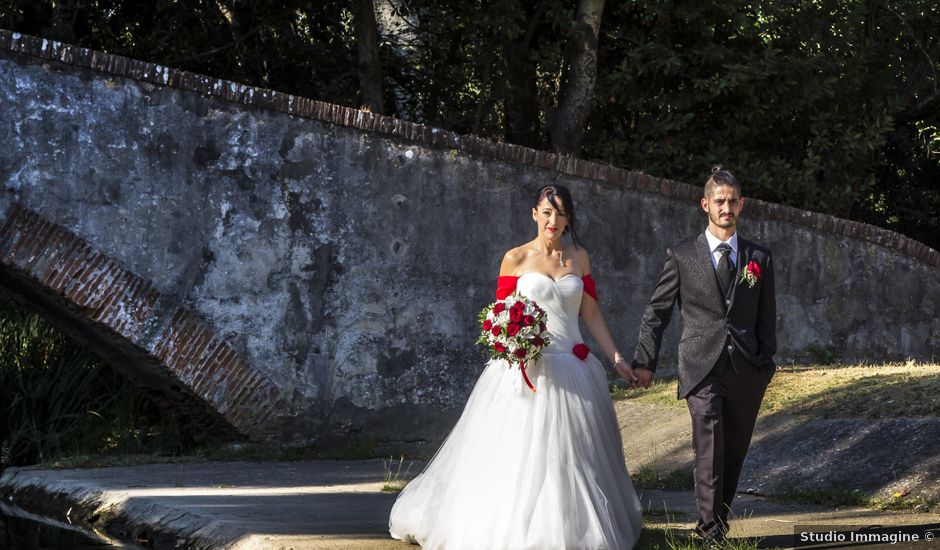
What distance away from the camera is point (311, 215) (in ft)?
33.4

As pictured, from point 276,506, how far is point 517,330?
228 centimetres

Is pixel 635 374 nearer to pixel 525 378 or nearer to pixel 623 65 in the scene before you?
pixel 525 378

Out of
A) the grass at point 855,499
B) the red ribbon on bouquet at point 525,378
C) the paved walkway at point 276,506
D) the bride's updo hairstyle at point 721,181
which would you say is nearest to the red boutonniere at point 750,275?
the bride's updo hairstyle at point 721,181

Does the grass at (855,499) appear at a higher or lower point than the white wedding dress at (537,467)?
lower

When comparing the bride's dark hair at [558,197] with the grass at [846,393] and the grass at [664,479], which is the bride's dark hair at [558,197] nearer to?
the grass at [664,479]

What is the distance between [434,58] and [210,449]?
637 cm

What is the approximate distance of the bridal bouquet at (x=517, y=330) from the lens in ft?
19.3

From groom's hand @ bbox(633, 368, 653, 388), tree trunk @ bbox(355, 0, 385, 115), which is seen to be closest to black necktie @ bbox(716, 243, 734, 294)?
groom's hand @ bbox(633, 368, 653, 388)

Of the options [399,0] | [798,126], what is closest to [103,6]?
[399,0]

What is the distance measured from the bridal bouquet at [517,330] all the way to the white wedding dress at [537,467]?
0.48 ft

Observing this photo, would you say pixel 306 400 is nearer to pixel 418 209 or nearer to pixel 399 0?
pixel 418 209

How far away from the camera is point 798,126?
1430 cm

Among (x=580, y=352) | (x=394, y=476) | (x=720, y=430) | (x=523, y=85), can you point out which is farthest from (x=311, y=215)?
(x=720, y=430)

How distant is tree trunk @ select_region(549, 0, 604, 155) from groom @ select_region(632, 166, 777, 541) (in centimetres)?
757
